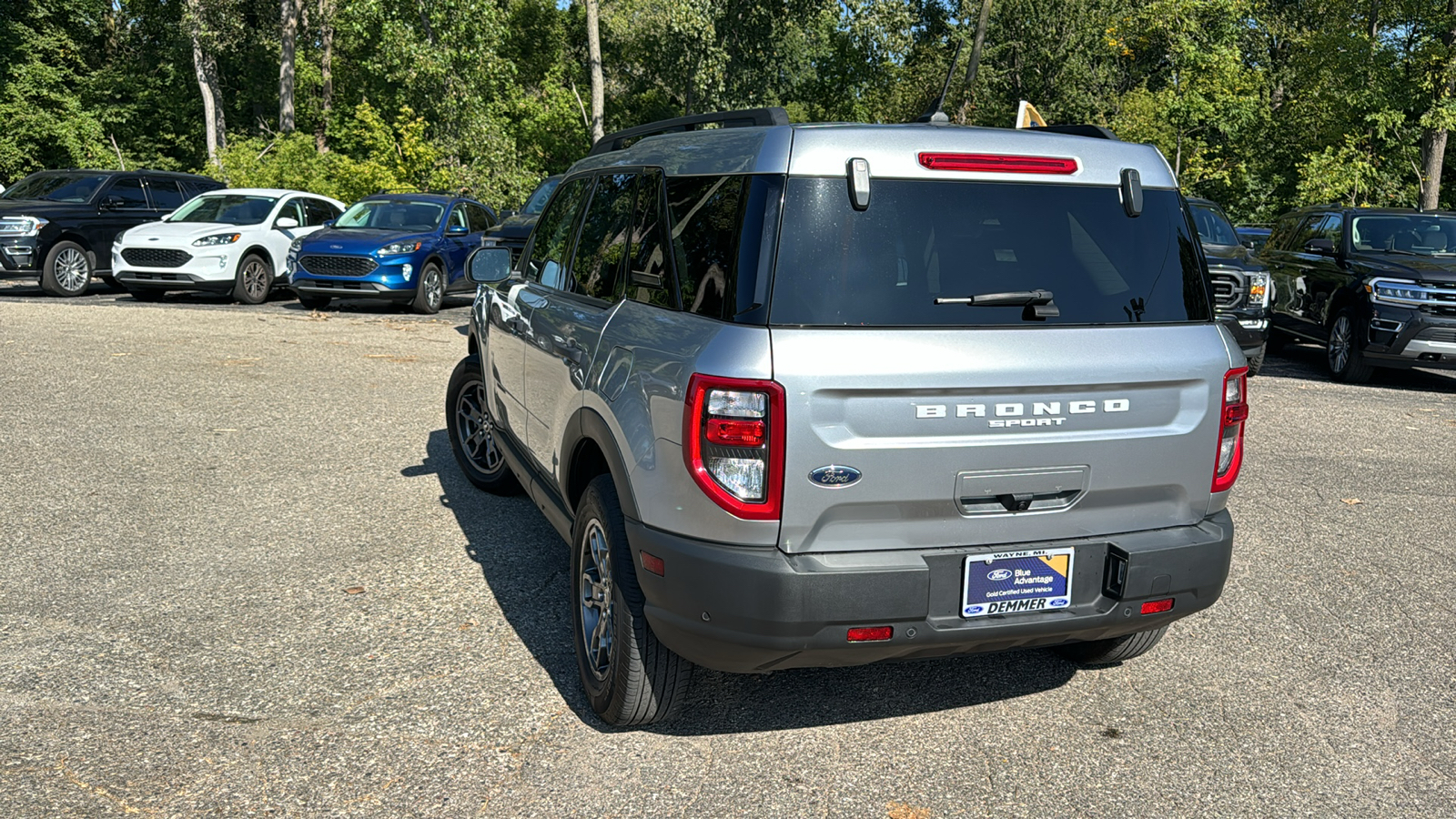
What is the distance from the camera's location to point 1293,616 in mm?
5047

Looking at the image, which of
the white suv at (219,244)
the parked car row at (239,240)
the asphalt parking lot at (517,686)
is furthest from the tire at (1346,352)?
the white suv at (219,244)

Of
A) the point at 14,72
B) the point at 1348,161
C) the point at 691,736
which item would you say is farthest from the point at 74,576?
Result: the point at 14,72

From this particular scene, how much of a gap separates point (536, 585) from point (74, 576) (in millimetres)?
2025

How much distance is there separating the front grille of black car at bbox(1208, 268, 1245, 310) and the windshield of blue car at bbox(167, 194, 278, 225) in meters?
13.3

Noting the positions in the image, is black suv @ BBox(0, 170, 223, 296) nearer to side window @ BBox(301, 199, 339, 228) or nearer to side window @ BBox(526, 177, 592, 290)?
side window @ BBox(301, 199, 339, 228)

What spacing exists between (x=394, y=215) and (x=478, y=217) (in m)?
1.42

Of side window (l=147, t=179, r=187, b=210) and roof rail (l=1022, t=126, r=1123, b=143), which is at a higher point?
roof rail (l=1022, t=126, r=1123, b=143)

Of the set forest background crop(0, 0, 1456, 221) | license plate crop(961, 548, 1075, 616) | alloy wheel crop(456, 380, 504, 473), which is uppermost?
forest background crop(0, 0, 1456, 221)

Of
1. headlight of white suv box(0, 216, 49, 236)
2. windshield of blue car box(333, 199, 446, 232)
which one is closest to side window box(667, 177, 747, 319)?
windshield of blue car box(333, 199, 446, 232)

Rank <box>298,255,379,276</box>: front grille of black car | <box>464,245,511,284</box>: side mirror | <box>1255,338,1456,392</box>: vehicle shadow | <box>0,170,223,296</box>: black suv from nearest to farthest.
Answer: <box>464,245,511,284</box>: side mirror, <box>1255,338,1456,392</box>: vehicle shadow, <box>298,255,379,276</box>: front grille of black car, <box>0,170,223,296</box>: black suv

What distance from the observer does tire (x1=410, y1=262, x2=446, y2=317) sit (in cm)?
1659

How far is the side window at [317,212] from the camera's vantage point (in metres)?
18.1

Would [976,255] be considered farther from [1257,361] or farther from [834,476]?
[1257,361]

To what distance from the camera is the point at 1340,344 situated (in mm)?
12648
